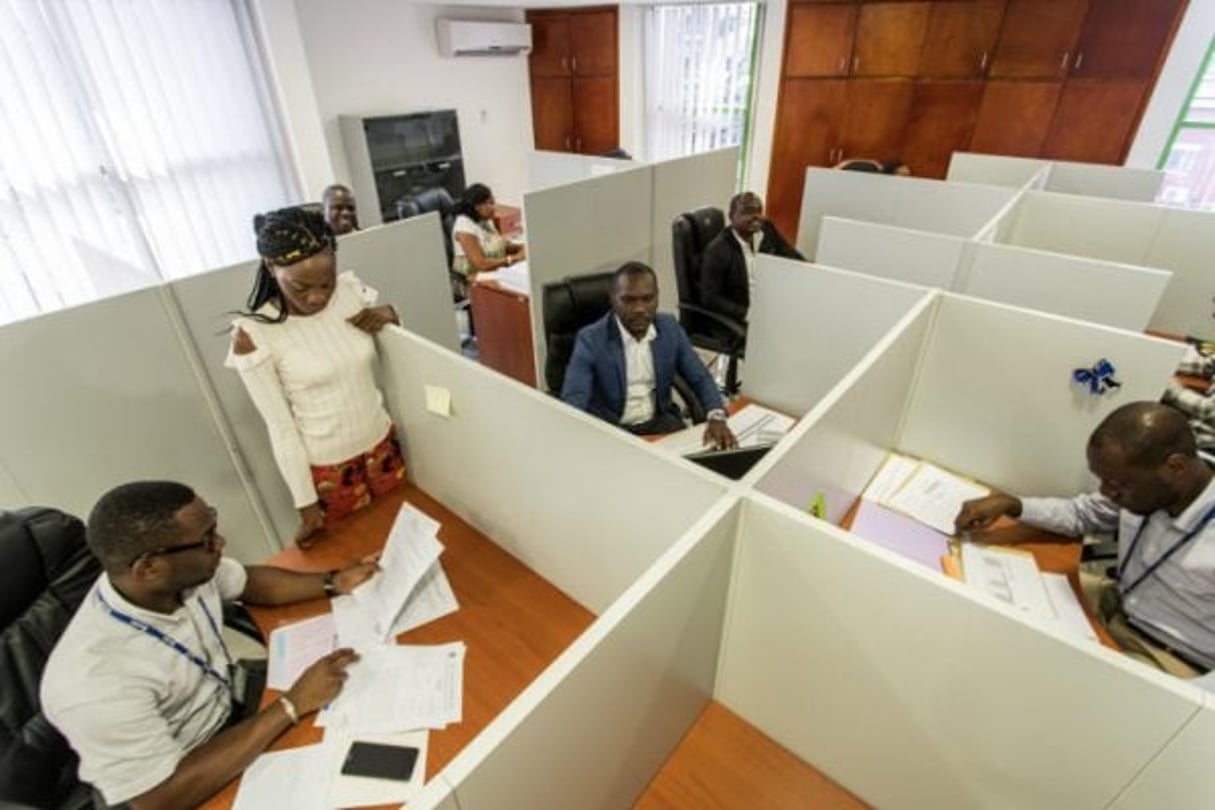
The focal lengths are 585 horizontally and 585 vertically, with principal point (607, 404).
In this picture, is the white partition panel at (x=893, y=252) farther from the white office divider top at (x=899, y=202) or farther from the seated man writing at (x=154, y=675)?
the seated man writing at (x=154, y=675)

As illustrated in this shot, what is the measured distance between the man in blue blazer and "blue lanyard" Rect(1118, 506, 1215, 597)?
995mm

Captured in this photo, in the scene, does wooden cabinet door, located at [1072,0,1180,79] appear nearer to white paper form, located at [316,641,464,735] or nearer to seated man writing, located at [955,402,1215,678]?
seated man writing, located at [955,402,1215,678]

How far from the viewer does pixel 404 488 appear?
5.73ft

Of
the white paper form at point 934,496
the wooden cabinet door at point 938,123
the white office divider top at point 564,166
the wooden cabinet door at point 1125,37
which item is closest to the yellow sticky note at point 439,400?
the white paper form at point 934,496

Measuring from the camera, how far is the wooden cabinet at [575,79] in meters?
5.66

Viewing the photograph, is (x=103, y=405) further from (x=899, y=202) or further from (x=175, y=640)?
(x=899, y=202)

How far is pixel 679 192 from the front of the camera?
360 cm

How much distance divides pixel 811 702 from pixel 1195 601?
2.86ft

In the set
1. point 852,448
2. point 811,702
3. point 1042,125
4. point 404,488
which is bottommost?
point 404,488

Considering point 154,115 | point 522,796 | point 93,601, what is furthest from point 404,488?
point 154,115

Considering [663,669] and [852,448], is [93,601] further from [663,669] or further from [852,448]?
[852,448]

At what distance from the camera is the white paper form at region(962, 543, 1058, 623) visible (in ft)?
4.44

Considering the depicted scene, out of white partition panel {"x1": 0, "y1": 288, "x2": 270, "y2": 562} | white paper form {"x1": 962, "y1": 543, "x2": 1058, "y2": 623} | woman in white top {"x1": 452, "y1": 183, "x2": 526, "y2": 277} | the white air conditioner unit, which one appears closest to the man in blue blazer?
white paper form {"x1": 962, "y1": 543, "x2": 1058, "y2": 623}

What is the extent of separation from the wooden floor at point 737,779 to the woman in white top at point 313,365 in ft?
3.55
